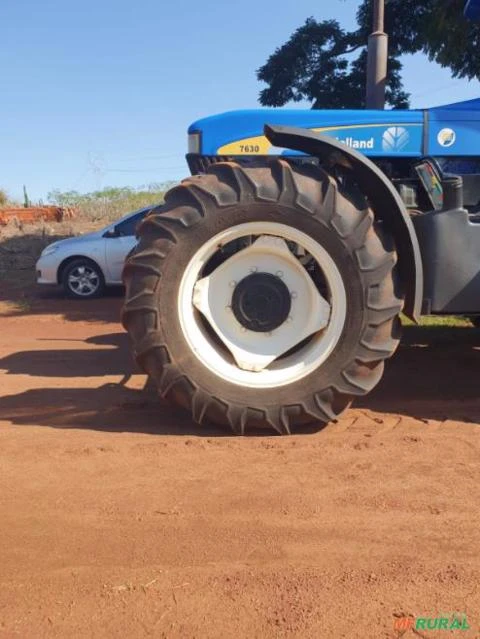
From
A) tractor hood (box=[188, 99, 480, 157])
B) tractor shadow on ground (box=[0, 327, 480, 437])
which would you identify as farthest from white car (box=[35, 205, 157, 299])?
Answer: tractor hood (box=[188, 99, 480, 157])

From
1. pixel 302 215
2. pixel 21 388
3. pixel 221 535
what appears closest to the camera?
pixel 221 535

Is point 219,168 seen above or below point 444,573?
above

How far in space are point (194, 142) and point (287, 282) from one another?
A: 7.66 ft

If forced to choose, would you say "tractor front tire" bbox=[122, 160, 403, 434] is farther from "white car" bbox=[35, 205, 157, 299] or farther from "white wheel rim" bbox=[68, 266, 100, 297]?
"white wheel rim" bbox=[68, 266, 100, 297]

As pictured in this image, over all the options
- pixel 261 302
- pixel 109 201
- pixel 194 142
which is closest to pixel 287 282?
pixel 261 302

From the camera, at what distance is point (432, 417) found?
12.5 ft

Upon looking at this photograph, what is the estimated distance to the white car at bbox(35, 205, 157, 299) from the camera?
1041cm

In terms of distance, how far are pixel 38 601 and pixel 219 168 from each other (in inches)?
90.3

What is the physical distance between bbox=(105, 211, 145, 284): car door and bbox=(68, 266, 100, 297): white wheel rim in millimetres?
270

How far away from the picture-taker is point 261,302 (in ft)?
11.6

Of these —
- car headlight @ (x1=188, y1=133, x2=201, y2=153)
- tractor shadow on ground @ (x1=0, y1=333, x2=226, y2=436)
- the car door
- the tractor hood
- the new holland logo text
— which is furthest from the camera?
the car door

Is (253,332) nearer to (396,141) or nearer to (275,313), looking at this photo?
(275,313)

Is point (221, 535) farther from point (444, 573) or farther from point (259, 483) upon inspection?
point (444, 573)

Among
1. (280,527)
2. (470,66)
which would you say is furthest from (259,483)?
(470,66)
